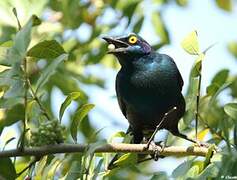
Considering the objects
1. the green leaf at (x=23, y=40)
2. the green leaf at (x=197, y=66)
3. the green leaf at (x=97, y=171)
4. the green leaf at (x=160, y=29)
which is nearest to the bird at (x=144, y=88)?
the green leaf at (x=160, y=29)

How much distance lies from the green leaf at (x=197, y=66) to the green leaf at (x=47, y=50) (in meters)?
0.71

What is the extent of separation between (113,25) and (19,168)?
1740 millimetres

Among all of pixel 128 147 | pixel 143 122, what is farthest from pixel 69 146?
pixel 143 122

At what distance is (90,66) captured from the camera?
532cm

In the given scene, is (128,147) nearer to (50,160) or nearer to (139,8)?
(50,160)

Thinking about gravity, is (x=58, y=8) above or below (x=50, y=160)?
above

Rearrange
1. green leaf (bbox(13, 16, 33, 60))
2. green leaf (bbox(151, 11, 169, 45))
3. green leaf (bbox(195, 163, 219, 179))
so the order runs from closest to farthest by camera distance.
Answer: green leaf (bbox(13, 16, 33, 60)) → green leaf (bbox(195, 163, 219, 179)) → green leaf (bbox(151, 11, 169, 45))

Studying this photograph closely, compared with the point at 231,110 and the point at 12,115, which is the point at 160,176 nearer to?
the point at 231,110

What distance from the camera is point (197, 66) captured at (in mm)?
3406

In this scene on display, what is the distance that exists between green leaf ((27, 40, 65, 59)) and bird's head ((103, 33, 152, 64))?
1.40 m

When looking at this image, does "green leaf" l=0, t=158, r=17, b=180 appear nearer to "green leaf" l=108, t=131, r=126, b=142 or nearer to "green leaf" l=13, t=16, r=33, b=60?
"green leaf" l=108, t=131, r=126, b=142

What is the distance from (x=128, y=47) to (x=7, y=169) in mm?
1568

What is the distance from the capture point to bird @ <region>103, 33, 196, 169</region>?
14.3ft

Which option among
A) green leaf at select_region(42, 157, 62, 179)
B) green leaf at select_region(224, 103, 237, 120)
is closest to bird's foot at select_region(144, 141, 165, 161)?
green leaf at select_region(42, 157, 62, 179)
